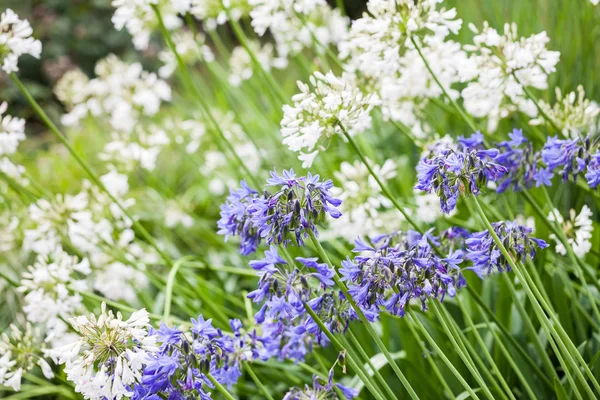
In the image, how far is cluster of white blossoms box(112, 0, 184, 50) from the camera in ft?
9.54

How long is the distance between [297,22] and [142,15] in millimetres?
1106

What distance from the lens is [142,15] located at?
320cm

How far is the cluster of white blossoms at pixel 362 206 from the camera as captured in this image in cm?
293

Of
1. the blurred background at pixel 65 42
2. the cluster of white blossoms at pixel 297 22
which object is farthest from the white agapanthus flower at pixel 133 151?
the blurred background at pixel 65 42

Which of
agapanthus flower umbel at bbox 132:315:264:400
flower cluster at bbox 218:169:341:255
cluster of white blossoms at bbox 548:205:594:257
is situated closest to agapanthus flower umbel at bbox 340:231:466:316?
flower cluster at bbox 218:169:341:255

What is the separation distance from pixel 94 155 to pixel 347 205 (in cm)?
444

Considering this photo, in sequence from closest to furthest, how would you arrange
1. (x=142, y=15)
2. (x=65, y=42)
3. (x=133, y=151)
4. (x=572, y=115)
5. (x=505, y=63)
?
(x=505, y=63), (x=572, y=115), (x=142, y=15), (x=133, y=151), (x=65, y=42)

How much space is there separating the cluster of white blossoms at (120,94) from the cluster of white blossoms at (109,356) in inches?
97.6

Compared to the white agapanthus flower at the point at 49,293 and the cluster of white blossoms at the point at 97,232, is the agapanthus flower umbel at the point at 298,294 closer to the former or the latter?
the white agapanthus flower at the point at 49,293

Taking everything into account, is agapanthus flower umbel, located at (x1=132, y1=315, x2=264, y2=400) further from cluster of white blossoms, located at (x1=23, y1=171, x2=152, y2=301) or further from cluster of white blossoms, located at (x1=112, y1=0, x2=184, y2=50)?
cluster of white blossoms, located at (x1=112, y1=0, x2=184, y2=50)

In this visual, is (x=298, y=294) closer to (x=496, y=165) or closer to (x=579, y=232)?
(x=496, y=165)

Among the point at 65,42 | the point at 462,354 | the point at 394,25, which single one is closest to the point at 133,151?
the point at 394,25

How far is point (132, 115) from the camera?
13.1 ft

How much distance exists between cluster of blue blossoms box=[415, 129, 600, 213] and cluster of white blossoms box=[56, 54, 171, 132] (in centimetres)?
227
